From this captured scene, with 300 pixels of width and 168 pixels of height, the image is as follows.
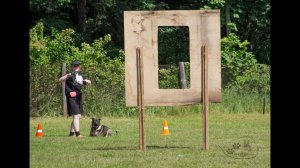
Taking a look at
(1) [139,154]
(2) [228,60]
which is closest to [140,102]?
(1) [139,154]

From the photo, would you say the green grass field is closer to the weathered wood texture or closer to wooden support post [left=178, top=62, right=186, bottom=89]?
the weathered wood texture

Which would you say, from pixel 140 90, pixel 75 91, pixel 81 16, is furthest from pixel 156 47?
pixel 81 16

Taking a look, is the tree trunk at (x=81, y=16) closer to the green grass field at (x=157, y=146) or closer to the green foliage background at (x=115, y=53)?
the green foliage background at (x=115, y=53)

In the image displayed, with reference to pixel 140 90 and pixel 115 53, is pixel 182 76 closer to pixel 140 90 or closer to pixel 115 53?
pixel 115 53

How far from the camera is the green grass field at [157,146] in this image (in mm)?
14016

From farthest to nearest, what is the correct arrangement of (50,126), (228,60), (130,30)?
(228,60), (50,126), (130,30)

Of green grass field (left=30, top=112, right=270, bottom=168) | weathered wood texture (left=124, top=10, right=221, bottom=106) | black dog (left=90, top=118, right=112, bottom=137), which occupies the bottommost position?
green grass field (left=30, top=112, right=270, bottom=168)

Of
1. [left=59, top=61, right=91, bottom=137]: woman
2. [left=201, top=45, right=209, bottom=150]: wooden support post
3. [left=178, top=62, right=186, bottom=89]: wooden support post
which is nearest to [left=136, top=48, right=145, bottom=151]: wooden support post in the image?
[left=201, top=45, right=209, bottom=150]: wooden support post

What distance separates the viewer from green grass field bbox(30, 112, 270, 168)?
14.0 meters

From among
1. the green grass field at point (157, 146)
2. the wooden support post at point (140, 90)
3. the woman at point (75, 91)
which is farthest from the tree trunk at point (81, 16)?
the wooden support post at point (140, 90)

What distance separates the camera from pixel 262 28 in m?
45.7

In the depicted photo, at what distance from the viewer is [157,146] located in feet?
57.9
